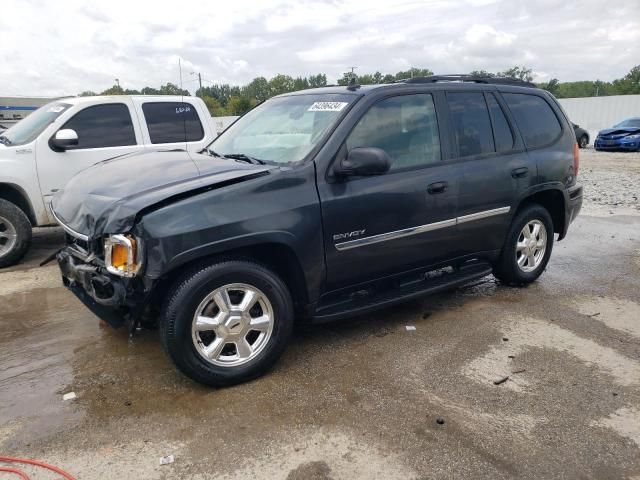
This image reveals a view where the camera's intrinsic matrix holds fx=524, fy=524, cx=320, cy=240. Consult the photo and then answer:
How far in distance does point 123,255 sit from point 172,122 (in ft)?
15.3

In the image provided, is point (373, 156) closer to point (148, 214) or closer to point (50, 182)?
point (148, 214)

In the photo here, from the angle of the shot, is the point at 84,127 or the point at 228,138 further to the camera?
the point at 84,127

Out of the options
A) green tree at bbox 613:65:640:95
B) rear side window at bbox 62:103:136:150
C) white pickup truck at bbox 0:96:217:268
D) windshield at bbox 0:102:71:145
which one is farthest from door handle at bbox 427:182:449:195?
green tree at bbox 613:65:640:95

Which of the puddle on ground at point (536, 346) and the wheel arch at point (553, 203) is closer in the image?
the puddle on ground at point (536, 346)

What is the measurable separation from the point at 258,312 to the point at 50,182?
4.22m

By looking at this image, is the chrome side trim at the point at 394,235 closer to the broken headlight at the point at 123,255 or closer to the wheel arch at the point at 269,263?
the wheel arch at the point at 269,263

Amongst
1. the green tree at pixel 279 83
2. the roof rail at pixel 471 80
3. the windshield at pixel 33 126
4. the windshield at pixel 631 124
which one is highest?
the green tree at pixel 279 83

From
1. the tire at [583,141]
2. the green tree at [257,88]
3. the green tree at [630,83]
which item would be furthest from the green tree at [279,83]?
the tire at [583,141]

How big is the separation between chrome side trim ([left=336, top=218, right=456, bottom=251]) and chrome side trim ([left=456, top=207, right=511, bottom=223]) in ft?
0.40

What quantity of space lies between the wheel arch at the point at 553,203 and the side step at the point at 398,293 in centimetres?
83

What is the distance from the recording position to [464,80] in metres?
4.73

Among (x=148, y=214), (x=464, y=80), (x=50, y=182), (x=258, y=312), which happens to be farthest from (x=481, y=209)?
(x=50, y=182)

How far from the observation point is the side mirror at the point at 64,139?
618cm

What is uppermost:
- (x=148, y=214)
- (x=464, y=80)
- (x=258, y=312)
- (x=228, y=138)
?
(x=464, y=80)
